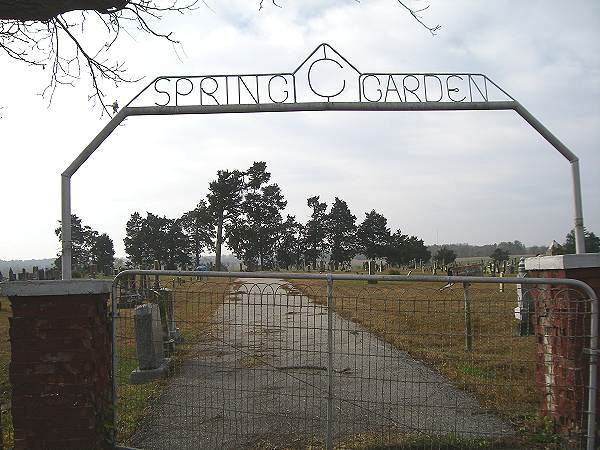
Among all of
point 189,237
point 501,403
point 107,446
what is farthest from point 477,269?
point 189,237

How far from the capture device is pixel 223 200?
56781mm

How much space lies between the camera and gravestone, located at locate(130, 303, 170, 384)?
724 centimetres

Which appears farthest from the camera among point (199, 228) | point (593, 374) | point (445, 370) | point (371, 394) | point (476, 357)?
point (199, 228)

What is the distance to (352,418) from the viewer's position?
5613mm

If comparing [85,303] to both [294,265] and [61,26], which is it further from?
[294,265]

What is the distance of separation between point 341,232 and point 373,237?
4.49m

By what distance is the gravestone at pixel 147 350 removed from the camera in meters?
7.24

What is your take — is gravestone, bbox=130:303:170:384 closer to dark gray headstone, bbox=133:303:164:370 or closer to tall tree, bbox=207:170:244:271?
dark gray headstone, bbox=133:303:164:370

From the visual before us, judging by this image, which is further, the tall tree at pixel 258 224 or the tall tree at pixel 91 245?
the tall tree at pixel 91 245

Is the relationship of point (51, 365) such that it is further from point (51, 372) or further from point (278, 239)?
point (278, 239)

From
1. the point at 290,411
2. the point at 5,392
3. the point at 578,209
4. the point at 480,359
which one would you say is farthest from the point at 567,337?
the point at 5,392

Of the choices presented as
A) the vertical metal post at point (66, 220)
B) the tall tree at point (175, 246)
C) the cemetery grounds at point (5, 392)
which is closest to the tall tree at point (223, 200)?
the tall tree at point (175, 246)

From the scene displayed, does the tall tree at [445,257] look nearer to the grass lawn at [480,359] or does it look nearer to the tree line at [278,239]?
the tree line at [278,239]

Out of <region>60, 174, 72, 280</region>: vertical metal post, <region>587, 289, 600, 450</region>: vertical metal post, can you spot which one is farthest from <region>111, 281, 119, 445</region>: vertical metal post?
<region>587, 289, 600, 450</region>: vertical metal post
